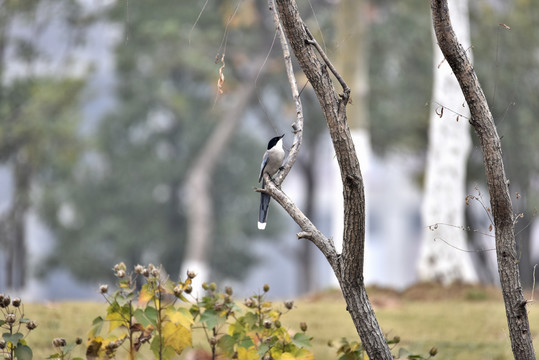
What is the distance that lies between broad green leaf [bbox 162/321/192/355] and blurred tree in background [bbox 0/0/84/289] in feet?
46.1

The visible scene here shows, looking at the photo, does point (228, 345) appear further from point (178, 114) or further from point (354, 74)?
point (178, 114)

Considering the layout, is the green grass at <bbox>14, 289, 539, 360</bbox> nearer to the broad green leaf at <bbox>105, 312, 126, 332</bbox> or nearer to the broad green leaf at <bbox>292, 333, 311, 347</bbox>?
the broad green leaf at <bbox>105, 312, 126, 332</bbox>

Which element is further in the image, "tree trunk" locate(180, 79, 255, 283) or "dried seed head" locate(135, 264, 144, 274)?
"tree trunk" locate(180, 79, 255, 283)

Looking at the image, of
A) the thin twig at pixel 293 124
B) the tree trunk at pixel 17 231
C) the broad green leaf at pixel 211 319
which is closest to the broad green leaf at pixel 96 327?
the broad green leaf at pixel 211 319

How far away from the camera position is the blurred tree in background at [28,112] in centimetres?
1717

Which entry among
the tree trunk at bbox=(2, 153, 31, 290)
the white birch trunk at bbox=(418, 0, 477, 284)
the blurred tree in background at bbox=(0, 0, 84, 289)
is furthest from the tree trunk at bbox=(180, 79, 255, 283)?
the white birch trunk at bbox=(418, 0, 477, 284)

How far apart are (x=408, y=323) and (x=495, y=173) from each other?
4.12m

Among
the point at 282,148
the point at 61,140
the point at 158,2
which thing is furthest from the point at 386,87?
the point at 282,148

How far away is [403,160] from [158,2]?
8331 millimetres

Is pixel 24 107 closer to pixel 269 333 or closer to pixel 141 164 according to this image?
pixel 141 164

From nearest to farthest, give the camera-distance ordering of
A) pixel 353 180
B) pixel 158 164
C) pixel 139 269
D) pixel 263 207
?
pixel 353 180 → pixel 139 269 → pixel 263 207 → pixel 158 164

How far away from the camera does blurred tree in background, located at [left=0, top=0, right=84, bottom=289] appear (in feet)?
56.3

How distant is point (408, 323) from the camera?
23.8ft

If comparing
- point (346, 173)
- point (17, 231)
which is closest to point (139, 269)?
point (346, 173)
